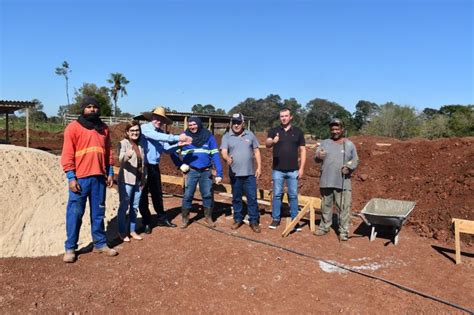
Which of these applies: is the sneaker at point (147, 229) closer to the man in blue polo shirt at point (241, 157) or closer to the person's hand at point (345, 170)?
the man in blue polo shirt at point (241, 157)

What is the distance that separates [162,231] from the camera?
6016mm

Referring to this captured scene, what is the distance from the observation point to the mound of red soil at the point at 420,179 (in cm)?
727

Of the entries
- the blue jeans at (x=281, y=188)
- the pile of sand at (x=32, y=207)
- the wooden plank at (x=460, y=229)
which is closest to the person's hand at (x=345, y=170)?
the blue jeans at (x=281, y=188)

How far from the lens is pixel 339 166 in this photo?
5.75 meters

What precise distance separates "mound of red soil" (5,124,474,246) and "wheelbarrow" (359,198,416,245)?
0.58 metres

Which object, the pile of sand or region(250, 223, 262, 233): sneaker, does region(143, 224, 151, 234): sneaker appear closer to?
the pile of sand

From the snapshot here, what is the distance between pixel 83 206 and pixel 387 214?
457 centimetres

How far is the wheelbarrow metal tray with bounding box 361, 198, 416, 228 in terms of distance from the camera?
5.59 metres

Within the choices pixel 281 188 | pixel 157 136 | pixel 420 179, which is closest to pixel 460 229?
pixel 281 188

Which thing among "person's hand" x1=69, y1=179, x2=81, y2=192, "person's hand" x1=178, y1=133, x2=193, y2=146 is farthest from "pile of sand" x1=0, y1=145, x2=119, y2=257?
"person's hand" x1=178, y1=133, x2=193, y2=146

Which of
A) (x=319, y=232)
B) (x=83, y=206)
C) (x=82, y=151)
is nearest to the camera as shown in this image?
(x=82, y=151)

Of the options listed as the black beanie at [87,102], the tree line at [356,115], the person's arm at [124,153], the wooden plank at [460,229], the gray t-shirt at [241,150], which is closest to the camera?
the black beanie at [87,102]

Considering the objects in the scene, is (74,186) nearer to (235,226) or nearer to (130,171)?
(130,171)

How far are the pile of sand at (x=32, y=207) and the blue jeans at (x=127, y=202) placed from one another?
48 cm
